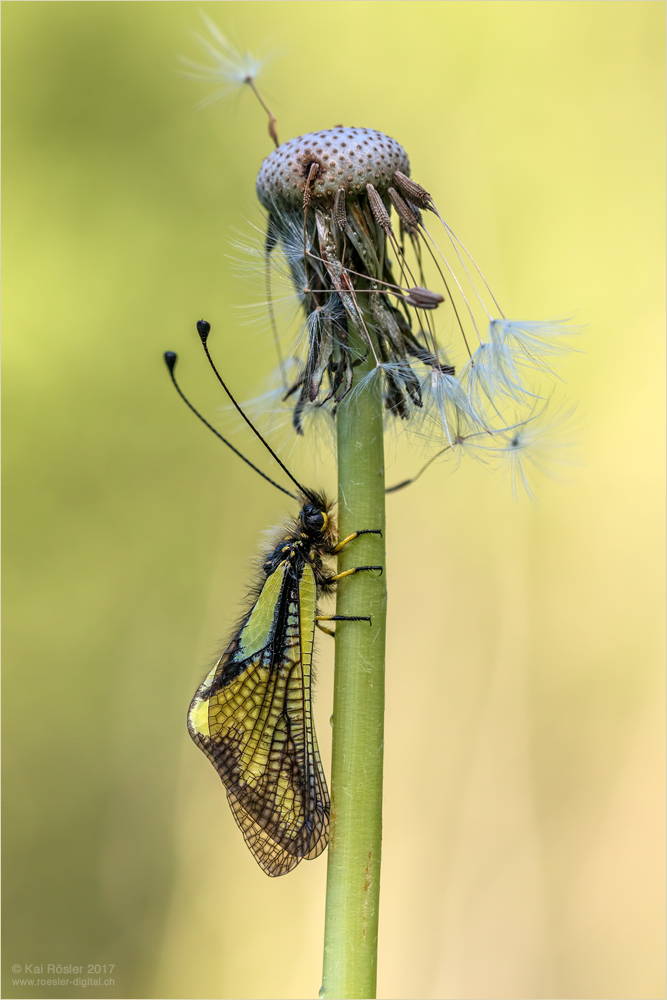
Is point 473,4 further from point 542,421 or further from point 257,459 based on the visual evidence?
point 542,421

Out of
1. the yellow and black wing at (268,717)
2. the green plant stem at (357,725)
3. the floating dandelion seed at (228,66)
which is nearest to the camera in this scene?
the green plant stem at (357,725)

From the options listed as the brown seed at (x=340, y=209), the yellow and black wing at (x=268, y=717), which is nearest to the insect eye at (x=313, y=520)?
the yellow and black wing at (x=268, y=717)

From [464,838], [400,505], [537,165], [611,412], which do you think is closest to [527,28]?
[537,165]

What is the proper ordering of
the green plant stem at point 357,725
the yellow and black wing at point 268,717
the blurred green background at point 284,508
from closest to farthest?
the green plant stem at point 357,725
the yellow and black wing at point 268,717
the blurred green background at point 284,508

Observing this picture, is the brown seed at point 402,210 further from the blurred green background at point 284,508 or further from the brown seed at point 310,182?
the blurred green background at point 284,508

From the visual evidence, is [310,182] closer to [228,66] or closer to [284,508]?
[228,66]

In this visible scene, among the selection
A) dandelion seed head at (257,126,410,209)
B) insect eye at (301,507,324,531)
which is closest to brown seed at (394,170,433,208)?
dandelion seed head at (257,126,410,209)

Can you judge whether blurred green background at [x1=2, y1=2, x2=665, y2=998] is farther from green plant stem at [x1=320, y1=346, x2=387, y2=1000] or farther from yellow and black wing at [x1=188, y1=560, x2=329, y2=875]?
green plant stem at [x1=320, y1=346, x2=387, y2=1000]

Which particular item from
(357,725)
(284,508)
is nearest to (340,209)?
(357,725)
